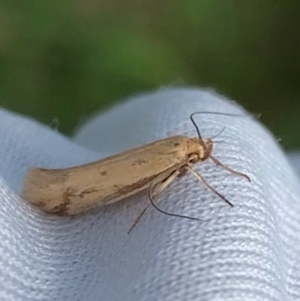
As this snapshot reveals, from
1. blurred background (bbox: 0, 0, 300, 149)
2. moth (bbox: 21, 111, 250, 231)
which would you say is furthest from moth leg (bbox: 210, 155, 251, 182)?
blurred background (bbox: 0, 0, 300, 149)

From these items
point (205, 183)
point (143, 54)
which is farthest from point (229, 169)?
point (143, 54)

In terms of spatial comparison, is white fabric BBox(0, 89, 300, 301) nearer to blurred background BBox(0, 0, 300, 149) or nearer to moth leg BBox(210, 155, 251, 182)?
moth leg BBox(210, 155, 251, 182)

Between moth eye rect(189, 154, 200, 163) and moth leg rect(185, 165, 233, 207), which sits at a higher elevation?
moth eye rect(189, 154, 200, 163)

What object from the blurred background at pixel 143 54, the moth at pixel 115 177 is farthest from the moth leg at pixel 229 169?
the blurred background at pixel 143 54

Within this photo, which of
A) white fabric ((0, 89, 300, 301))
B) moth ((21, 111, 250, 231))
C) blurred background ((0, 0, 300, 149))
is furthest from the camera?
blurred background ((0, 0, 300, 149))

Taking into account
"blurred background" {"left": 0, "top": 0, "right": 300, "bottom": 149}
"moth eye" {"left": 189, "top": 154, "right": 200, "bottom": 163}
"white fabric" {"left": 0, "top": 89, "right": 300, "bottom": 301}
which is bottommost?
"white fabric" {"left": 0, "top": 89, "right": 300, "bottom": 301}

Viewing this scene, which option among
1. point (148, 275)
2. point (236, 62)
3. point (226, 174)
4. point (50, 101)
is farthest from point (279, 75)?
point (148, 275)

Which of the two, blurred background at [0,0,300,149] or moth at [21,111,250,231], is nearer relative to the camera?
moth at [21,111,250,231]
